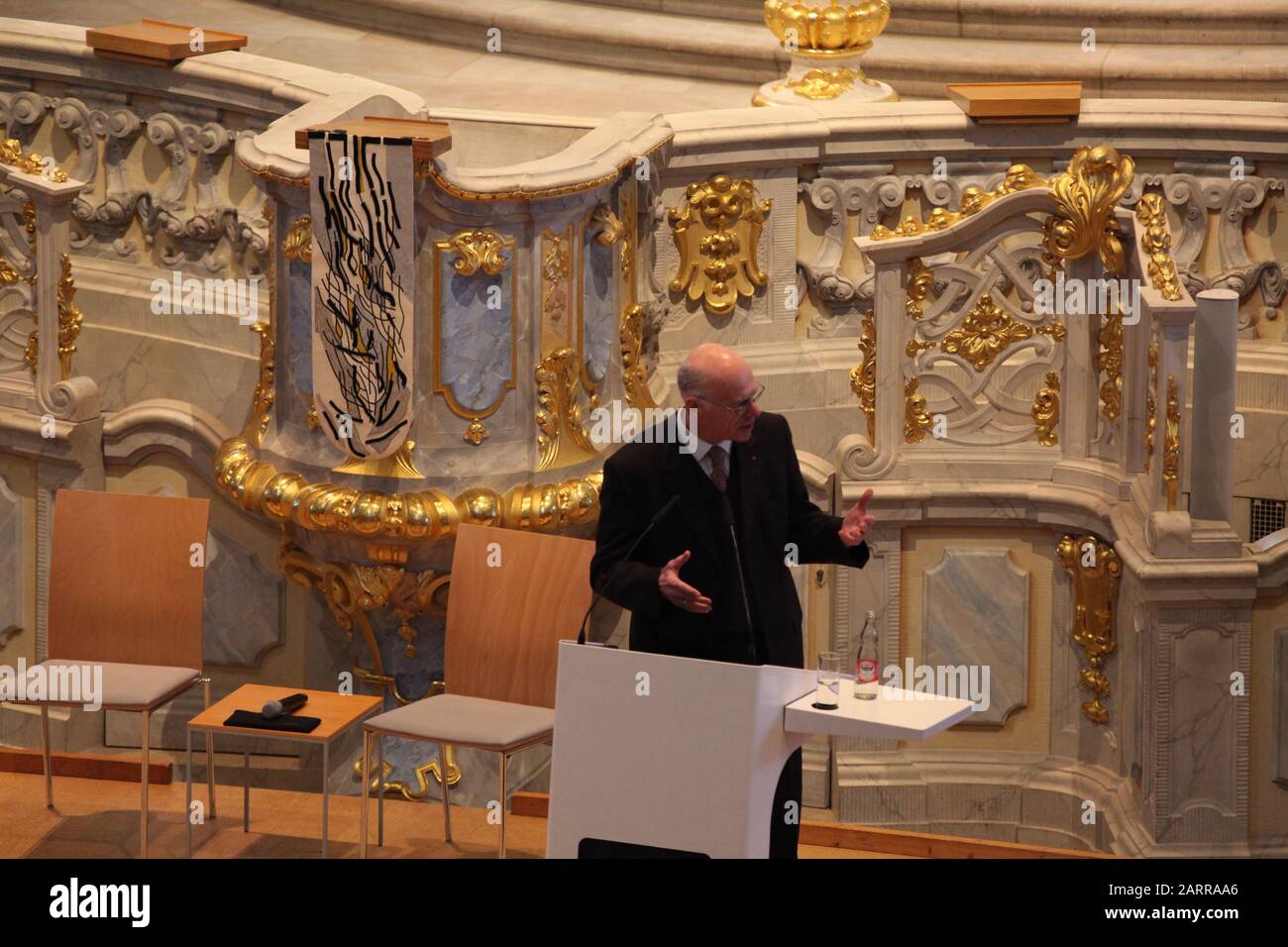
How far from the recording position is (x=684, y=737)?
482 cm

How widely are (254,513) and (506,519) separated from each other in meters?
0.92

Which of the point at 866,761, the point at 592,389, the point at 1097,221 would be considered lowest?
the point at 866,761

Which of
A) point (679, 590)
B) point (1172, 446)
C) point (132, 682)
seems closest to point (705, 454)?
point (679, 590)

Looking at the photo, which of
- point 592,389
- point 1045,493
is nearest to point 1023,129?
point 1045,493

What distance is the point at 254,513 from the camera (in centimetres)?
701

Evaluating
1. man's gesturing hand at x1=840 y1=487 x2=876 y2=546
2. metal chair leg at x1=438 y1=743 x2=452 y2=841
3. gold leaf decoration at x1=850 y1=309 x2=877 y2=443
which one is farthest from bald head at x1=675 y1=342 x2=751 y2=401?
gold leaf decoration at x1=850 y1=309 x2=877 y2=443

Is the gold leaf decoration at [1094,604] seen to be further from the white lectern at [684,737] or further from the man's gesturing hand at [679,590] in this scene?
the man's gesturing hand at [679,590]

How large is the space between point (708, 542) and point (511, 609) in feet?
3.65

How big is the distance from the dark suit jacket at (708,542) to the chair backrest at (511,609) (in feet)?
2.73

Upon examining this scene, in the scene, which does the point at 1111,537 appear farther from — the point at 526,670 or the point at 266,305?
the point at 266,305

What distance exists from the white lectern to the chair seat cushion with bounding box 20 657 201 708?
1548 millimetres

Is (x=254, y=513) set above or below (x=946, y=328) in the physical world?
below

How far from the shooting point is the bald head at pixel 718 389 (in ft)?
16.4

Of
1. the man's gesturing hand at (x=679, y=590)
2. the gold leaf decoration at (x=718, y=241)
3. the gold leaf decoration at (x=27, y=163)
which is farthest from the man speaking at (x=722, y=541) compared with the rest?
the gold leaf decoration at (x=27, y=163)
